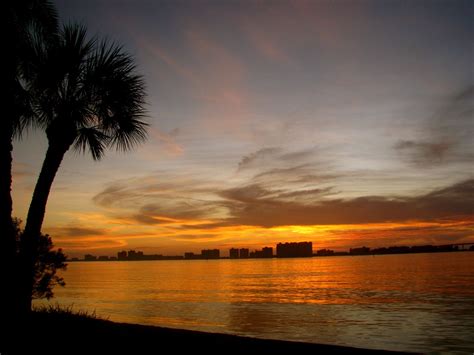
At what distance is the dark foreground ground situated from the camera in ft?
26.5

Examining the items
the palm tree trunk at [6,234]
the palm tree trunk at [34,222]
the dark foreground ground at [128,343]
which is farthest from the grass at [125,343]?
the palm tree trunk at [34,222]

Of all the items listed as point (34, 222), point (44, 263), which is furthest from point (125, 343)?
point (44, 263)

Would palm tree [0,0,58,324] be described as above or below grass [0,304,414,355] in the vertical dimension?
above

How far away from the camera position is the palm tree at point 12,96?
9.62 meters

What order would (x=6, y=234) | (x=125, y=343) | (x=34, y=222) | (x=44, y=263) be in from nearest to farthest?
1. (x=125, y=343)
2. (x=6, y=234)
3. (x=34, y=222)
4. (x=44, y=263)

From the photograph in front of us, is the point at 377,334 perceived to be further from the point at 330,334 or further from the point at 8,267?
the point at 8,267

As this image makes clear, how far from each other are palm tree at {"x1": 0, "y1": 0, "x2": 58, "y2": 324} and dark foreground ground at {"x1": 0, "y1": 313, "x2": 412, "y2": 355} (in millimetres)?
1124

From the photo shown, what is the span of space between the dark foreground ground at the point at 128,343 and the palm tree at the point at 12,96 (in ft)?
3.69

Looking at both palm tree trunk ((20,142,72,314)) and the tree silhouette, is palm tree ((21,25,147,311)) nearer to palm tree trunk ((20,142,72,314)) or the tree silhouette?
palm tree trunk ((20,142,72,314))

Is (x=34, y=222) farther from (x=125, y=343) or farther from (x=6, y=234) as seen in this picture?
(x=125, y=343)

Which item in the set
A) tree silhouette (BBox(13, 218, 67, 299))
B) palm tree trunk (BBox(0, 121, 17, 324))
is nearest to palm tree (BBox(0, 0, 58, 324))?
palm tree trunk (BBox(0, 121, 17, 324))

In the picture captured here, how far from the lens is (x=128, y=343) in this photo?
881 centimetres

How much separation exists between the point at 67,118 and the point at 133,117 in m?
2.08

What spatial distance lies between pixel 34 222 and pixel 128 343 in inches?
Answer: 181
